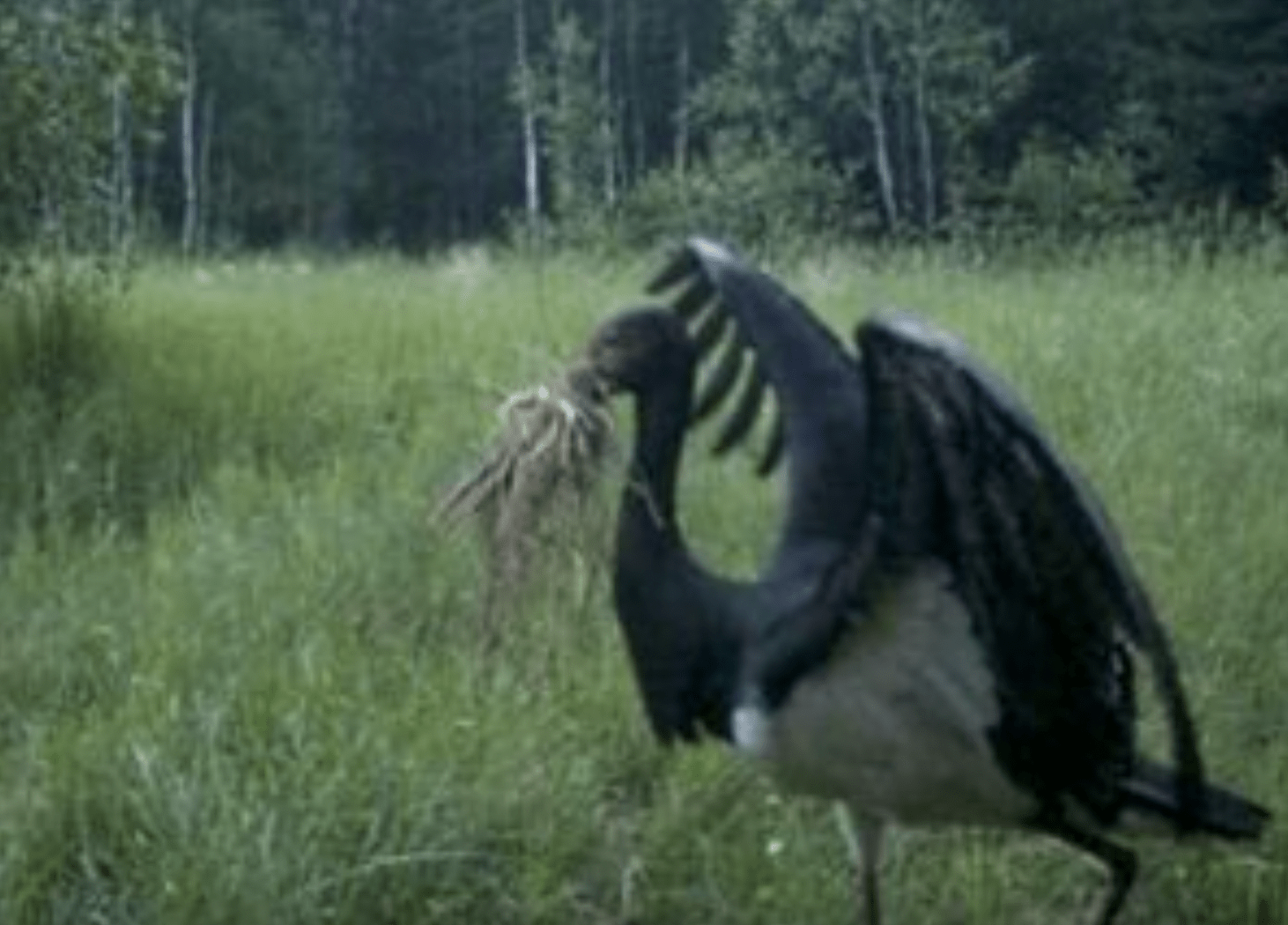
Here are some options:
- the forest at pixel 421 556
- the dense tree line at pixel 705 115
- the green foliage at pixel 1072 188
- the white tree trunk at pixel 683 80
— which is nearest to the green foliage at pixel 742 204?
the dense tree line at pixel 705 115

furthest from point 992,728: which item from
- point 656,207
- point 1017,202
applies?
point 1017,202

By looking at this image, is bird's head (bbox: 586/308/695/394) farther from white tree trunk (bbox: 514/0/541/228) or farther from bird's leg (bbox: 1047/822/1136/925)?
white tree trunk (bbox: 514/0/541/228)

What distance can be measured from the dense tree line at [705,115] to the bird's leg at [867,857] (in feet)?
34.2

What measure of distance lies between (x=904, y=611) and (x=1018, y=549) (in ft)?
0.76

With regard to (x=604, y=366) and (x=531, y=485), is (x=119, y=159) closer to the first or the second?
(x=531, y=485)

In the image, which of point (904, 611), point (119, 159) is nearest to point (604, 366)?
point (904, 611)

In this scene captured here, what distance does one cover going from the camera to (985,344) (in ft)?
25.5

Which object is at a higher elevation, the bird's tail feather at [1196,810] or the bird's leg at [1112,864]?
the bird's tail feather at [1196,810]

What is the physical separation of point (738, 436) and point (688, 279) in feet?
0.93

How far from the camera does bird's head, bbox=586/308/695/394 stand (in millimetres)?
3943

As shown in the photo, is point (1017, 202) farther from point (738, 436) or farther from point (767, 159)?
point (738, 436)

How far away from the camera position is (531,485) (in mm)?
5141

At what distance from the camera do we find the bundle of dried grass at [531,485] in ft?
16.1

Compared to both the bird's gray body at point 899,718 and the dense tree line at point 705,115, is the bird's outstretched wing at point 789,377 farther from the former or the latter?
the dense tree line at point 705,115
